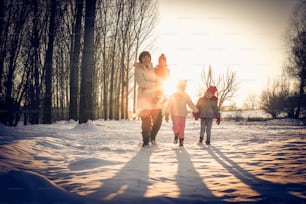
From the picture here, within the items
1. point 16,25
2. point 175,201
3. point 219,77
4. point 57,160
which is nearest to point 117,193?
point 175,201

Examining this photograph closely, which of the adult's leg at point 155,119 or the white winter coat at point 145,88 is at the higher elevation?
the white winter coat at point 145,88

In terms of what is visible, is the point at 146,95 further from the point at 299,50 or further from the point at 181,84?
the point at 299,50

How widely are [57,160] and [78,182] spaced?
129cm

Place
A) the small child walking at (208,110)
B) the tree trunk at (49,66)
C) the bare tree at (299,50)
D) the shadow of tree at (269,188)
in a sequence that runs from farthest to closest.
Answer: the bare tree at (299,50) < the tree trunk at (49,66) < the small child walking at (208,110) < the shadow of tree at (269,188)

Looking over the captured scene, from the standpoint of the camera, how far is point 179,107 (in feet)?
19.9

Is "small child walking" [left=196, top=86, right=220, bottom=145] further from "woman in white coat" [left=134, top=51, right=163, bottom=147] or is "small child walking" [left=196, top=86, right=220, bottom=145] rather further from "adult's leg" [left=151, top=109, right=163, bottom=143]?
"woman in white coat" [left=134, top=51, right=163, bottom=147]

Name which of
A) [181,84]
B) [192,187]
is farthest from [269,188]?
[181,84]

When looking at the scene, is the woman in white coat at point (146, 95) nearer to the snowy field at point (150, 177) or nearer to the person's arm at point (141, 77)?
the person's arm at point (141, 77)

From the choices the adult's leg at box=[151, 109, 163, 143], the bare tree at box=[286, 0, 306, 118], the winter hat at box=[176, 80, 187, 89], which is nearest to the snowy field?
the adult's leg at box=[151, 109, 163, 143]

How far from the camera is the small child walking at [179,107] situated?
19.6 ft

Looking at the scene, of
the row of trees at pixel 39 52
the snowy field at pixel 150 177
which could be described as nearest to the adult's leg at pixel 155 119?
the snowy field at pixel 150 177

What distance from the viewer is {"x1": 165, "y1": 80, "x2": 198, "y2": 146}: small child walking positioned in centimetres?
596

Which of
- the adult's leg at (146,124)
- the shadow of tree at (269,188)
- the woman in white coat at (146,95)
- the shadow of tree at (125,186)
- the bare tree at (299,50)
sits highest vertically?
the bare tree at (299,50)

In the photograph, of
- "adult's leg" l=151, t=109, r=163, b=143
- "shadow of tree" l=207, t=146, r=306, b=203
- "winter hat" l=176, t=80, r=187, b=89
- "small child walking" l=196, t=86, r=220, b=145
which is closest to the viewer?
"shadow of tree" l=207, t=146, r=306, b=203
